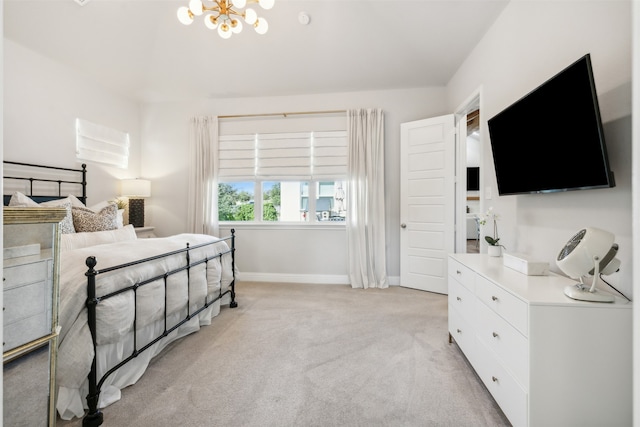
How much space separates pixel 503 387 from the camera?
4.83 feet

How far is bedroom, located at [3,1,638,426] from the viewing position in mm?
1447

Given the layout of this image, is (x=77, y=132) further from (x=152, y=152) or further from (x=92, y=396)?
(x=92, y=396)

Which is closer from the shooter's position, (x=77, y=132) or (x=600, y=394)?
(x=600, y=394)

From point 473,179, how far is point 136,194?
5.93m

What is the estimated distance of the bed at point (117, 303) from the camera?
1486mm

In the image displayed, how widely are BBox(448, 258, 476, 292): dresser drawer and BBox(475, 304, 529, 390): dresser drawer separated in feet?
0.61

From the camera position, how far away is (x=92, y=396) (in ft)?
4.98

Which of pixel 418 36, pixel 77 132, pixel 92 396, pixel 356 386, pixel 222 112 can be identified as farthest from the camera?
pixel 222 112

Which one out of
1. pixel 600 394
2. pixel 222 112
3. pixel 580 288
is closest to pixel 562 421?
pixel 600 394

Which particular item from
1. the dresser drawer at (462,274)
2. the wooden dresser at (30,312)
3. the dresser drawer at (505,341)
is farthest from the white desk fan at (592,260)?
the wooden dresser at (30,312)

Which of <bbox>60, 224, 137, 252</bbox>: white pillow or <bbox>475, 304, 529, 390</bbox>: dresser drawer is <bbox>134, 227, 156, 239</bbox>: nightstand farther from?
<bbox>475, 304, 529, 390</bbox>: dresser drawer

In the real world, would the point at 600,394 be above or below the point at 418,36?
below

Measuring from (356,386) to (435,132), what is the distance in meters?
3.07

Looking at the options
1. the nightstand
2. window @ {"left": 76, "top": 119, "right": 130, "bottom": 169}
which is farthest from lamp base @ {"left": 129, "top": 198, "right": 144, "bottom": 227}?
window @ {"left": 76, "top": 119, "right": 130, "bottom": 169}
